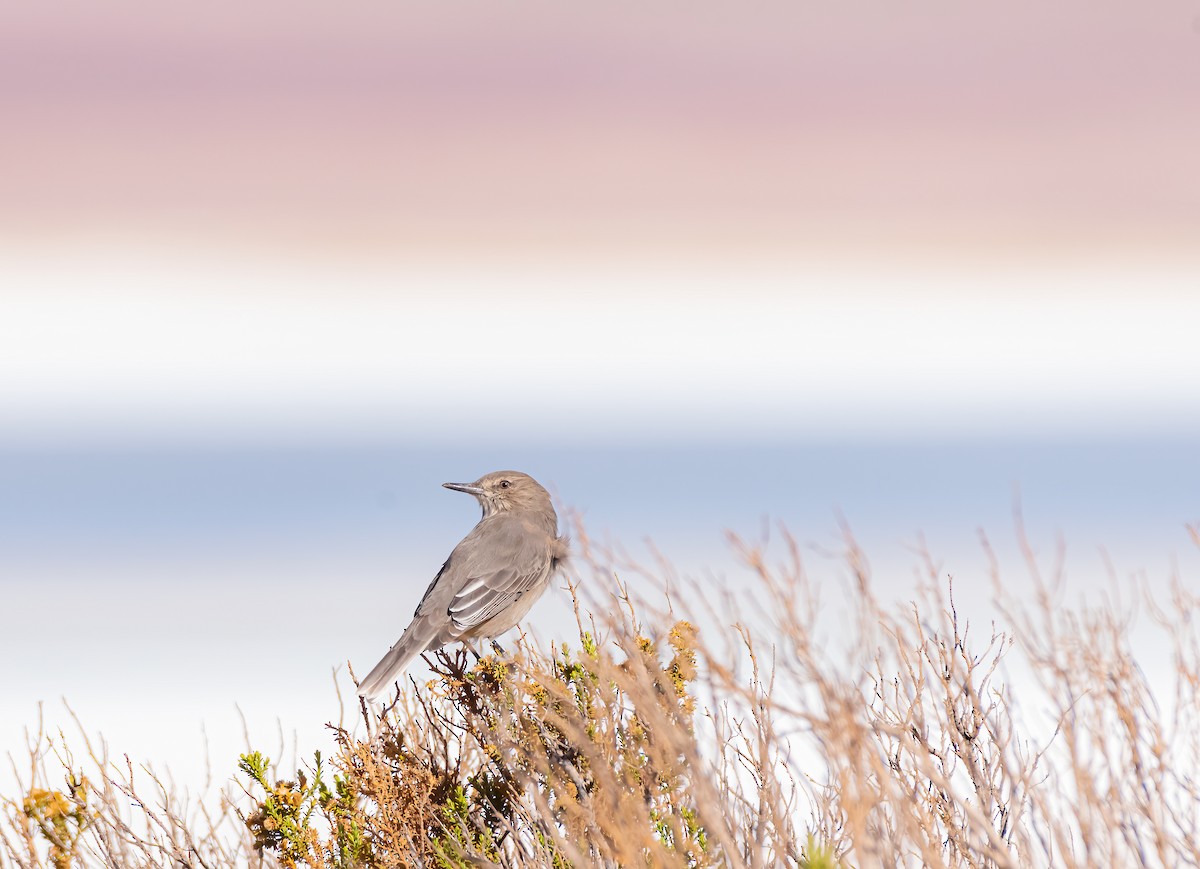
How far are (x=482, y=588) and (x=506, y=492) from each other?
5.07 ft

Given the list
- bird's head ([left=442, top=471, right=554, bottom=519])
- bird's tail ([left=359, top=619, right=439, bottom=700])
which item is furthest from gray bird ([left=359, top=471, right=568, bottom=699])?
bird's head ([left=442, top=471, right=554, bottom=519])

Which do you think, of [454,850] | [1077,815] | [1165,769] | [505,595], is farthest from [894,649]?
[505,595]

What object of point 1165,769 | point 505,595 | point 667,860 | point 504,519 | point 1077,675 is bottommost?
point 667,860

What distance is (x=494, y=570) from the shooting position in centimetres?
786

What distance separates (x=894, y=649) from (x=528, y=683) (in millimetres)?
1807

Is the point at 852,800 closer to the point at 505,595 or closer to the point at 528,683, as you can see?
the point at 528,683

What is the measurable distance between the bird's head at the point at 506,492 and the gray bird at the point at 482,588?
0.65 ft

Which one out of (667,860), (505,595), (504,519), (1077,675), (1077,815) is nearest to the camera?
(667,860)

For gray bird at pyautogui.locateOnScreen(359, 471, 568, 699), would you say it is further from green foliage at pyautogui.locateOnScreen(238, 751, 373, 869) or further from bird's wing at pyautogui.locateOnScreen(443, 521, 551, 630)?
green foliage at pyautogui.locateOnScreen(238, 751, 373, 869)

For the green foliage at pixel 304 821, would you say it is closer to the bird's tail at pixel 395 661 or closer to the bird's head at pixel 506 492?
the bird's tail at pixel 395 661

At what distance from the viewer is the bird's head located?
912cm

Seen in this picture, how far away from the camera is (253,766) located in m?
5.63

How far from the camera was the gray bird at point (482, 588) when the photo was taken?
285 inches

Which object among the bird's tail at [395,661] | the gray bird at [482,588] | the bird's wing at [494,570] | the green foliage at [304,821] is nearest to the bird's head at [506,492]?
the gray bird at [482,588]
